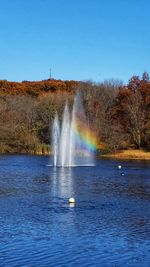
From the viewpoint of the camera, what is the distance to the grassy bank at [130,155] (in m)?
71.0

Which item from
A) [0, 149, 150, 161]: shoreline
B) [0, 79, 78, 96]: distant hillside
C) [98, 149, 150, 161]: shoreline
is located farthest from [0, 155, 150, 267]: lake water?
[0, 79, 78, 96]: distant hillside

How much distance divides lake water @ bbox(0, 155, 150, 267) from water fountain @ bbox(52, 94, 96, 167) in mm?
17416

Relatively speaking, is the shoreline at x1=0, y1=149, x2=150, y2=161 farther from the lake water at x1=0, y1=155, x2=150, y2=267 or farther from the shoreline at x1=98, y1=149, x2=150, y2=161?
the lake water at x1=0, y1=155, x2=150, y2=267

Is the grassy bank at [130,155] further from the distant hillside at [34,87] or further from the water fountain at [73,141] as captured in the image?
the distant hillside at [34,87]

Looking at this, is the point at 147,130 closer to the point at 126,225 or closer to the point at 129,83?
the point at 129,83

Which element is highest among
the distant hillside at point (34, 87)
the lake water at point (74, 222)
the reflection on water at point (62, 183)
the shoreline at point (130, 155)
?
the distant hillside at point (34, 87)

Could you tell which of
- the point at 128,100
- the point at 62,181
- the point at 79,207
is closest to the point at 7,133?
the point at 128,100

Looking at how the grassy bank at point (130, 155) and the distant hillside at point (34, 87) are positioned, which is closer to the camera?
the grassy bank at point (130, 155)

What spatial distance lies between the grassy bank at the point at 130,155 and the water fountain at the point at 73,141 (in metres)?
3.06

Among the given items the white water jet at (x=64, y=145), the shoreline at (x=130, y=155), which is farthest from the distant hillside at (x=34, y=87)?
the white water jet at (x=64, y=145)

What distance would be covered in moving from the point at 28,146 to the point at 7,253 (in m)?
61.5

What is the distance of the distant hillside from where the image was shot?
127812 millimetres

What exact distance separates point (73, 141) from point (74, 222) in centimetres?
3732

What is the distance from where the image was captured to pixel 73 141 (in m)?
60.4
